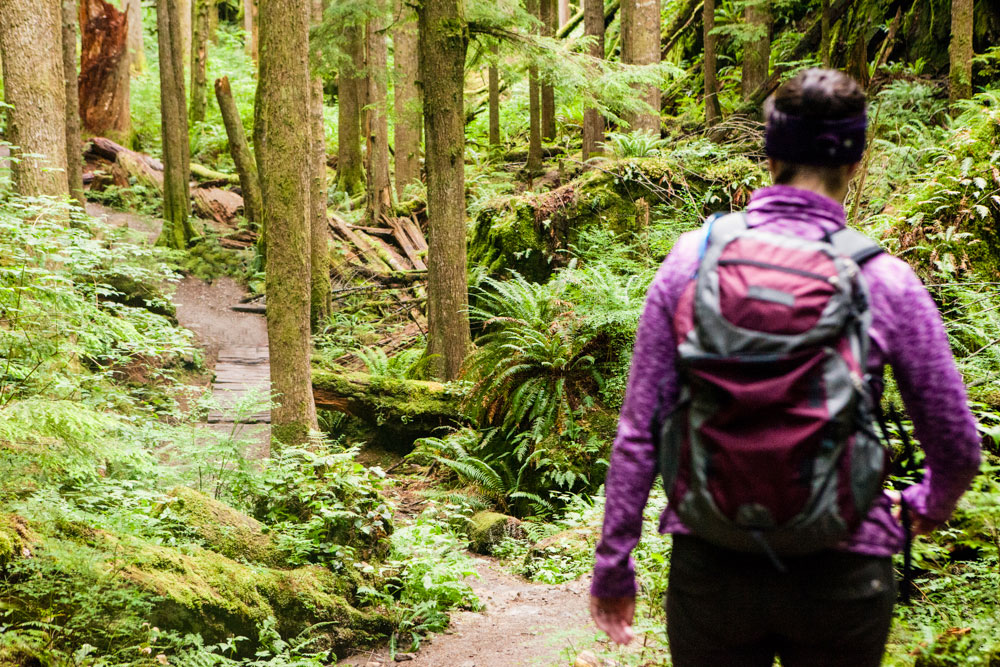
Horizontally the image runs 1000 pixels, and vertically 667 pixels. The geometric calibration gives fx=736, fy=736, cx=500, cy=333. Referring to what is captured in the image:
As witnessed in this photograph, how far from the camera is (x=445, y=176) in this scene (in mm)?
10148

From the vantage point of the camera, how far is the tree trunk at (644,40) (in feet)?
45.2

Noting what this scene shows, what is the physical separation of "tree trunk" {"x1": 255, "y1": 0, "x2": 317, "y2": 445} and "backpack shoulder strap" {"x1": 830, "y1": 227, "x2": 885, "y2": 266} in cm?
672

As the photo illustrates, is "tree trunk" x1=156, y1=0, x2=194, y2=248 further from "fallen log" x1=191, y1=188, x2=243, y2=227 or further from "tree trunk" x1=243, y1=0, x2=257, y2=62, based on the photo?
"tree trunk" x1=243, y1=0, x2=257, y2=62

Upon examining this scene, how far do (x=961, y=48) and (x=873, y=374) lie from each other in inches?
430

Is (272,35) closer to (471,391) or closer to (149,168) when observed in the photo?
(471,391)

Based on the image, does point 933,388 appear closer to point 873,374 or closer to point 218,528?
point 873,374

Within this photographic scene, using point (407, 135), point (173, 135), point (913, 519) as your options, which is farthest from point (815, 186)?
point (407, 135)

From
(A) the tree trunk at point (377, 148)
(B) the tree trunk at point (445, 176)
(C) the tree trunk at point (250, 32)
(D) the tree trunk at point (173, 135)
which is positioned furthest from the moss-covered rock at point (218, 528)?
(C) the tree trunk at point (250, 32)

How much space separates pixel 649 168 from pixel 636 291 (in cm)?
287

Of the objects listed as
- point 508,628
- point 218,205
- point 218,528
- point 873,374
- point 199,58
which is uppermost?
point 199,58

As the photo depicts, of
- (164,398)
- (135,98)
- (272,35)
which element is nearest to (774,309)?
(272,35)

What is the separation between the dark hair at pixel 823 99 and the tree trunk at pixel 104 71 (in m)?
27.4

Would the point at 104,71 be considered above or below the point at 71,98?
above

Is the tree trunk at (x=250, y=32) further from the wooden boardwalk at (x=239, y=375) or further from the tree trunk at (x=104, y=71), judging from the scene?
the wooden boardwalk at (x=239, y=375)
